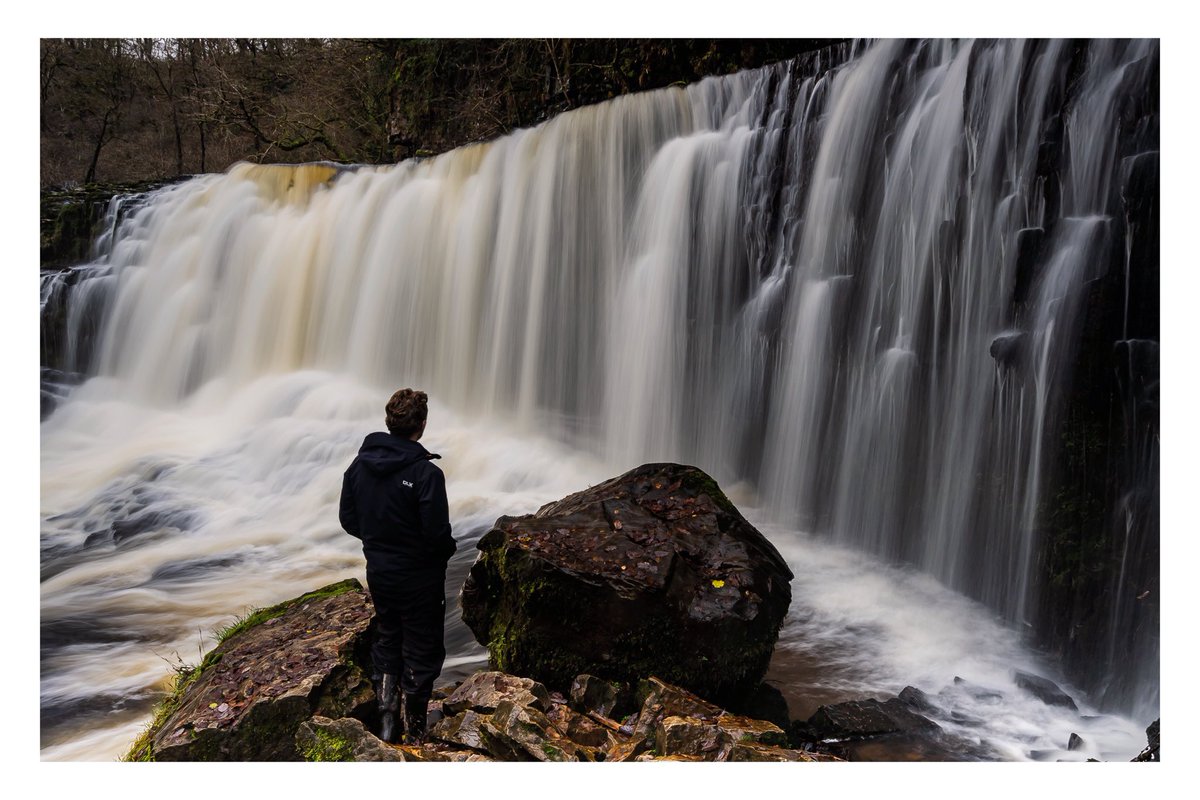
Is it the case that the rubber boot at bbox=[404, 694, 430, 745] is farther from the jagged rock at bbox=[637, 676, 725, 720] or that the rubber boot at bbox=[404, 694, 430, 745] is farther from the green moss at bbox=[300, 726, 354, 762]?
the jagged rock at bbox=[637, 676, 725, 720]

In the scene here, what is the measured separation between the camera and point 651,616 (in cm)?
361

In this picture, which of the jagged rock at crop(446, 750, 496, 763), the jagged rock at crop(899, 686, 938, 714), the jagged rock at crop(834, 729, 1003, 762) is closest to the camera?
the jagged rock at crop(446, 750, 496, 763)

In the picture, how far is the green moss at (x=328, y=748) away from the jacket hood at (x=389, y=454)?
107 cm

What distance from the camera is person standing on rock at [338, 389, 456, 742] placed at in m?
3.14

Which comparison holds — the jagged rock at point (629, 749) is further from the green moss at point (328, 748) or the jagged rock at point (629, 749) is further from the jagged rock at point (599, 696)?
the green moss at point (328, 748)

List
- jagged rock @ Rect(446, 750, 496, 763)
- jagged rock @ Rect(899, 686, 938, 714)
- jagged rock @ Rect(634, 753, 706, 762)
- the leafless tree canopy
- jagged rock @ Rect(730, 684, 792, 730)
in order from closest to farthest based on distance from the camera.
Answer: jagged rock @ Rect(634, 753, 706, 762)
jagged rock @ Rect(446, 750, 496, 763)
jagged rock @ Rect(730, 684, 792, 730)
jagged rock @ Rect(899, 686, 938, 714)
the leafless tree canopy

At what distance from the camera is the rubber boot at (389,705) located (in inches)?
136

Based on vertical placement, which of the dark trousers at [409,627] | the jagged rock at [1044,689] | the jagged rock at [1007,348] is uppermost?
the jagged rock at [1007,348]

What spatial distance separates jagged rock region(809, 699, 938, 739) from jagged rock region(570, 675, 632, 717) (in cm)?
86

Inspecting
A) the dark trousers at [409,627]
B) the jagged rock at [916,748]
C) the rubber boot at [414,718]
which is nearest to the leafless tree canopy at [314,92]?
the dark trousers at [409,627]

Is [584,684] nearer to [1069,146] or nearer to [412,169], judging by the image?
[1069,146]

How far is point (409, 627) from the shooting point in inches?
131

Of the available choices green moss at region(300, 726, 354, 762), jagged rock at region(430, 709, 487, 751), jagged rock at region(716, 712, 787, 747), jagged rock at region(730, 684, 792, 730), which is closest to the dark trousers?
jagged rock at region(430, 709, 487, 751)
